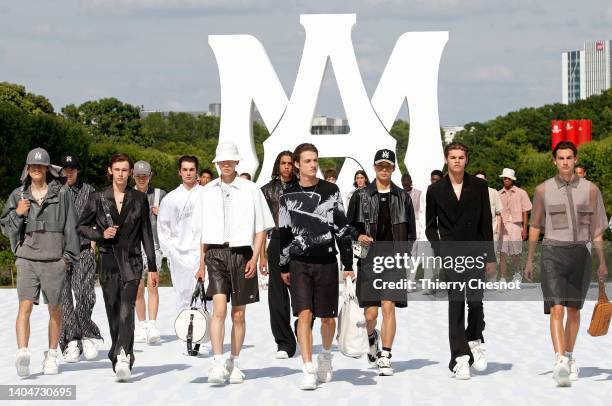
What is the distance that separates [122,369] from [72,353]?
5.09ft

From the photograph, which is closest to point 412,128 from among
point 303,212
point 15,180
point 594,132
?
point 303,212

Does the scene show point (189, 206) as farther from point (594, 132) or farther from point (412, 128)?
point (594, 132)

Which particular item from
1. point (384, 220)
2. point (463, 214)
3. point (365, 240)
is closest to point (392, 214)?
point (384, 220)

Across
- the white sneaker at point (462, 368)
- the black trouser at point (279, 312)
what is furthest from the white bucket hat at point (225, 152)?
the white sneaker at point (462, 368)

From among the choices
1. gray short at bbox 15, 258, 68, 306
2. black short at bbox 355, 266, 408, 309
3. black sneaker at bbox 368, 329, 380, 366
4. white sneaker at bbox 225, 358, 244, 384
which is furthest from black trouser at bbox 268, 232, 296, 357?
gray short at bbox 15, 258, 68, 306

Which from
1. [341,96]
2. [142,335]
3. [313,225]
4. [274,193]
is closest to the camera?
[313,225]

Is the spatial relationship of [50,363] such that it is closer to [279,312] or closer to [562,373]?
[279,312]

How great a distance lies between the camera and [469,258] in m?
9.87

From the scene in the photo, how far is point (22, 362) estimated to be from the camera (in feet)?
31.8

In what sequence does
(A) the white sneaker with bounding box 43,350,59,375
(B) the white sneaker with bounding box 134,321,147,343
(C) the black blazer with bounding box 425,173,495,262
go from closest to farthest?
1. (C) the black blazer with bounding box 425,173,495,262
2. (A) the white sneaker with bounding box 43,350,59,375
3. (B) the white sneaker with bounding box 134,321,147,343

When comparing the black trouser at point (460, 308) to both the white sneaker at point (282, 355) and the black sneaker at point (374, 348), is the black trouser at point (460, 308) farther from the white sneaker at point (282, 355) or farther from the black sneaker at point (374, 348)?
the white sneaker at point (282, 355)

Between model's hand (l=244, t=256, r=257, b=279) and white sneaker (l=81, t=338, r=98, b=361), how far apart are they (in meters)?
2.18

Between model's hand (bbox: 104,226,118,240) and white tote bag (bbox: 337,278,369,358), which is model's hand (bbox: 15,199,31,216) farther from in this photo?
white tote bag (bbox: 337,278,369,358)

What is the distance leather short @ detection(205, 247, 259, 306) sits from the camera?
31.4ft
